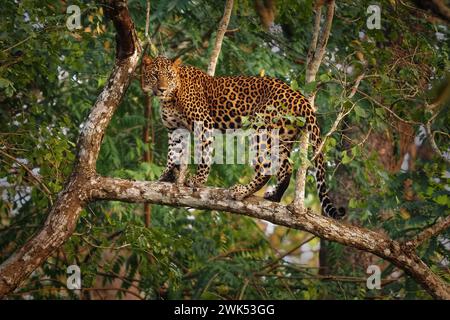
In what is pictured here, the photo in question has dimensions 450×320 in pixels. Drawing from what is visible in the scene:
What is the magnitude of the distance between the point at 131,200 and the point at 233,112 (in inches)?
64.8

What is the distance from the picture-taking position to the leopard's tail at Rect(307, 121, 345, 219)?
9148 millimetres

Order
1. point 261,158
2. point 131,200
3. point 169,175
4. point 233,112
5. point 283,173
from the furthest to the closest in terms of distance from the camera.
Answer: point 169,175 → point 233,112 → point 283,173 → point 261,158 → point 131,200

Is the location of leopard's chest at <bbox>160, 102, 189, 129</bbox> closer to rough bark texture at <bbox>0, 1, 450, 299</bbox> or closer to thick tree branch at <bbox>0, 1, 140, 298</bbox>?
thick tree branch at <bbox>0, 1, 140, 298</bbox>

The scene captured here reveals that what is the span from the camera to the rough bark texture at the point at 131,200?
347 inches

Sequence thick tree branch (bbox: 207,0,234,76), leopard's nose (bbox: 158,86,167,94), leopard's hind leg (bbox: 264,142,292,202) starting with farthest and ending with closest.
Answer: leopard's nose (bbox: 158,86,167,94) → thick tree branch (bbox: 207,0,234,76) → leopard's hind leg (bbox: 264,142,292,202)

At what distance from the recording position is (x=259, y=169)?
9.59 meters

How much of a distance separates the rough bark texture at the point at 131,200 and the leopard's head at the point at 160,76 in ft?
2.57

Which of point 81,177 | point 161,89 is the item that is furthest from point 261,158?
point 81,177

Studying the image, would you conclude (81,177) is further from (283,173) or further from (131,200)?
(283,173)

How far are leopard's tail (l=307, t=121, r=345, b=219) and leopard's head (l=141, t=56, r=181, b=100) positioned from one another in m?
1.68

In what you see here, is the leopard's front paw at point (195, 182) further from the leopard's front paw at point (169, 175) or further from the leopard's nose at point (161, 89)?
the leopard's nose at point (161, 89)

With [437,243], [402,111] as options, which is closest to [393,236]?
[437,243]

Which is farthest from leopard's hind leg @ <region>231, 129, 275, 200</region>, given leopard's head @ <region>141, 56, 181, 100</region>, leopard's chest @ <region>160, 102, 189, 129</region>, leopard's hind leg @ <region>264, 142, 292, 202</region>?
leopard's head @ <region>141, 56, 181, 100</region>

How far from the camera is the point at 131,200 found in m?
9.12
